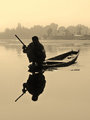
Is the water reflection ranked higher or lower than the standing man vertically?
lower

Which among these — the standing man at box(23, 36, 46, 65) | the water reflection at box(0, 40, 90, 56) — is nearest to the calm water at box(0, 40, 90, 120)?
the standing man at box(23, 36, 46, 65)

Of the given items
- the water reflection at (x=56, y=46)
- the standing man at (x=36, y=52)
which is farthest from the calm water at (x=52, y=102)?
the water reflection at (x=56, y=46)

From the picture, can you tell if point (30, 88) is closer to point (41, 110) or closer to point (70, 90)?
point (70, 90)

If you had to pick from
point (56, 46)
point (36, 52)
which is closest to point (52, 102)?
point (36, 52)

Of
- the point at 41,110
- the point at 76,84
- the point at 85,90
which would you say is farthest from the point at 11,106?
the point at 76,84

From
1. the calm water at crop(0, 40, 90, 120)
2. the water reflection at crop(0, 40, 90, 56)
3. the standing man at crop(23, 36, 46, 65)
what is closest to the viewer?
the calm water at crop(0, 40, 90, 120)

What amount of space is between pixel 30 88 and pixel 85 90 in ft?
4.40

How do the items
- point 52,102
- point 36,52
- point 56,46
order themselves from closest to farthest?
point 52,102, point 36,52, point 56,46

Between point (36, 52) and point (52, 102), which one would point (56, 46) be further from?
point (52, 102)

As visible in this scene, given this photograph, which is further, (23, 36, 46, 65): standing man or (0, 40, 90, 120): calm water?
(23, 36, 46, 65): standing man

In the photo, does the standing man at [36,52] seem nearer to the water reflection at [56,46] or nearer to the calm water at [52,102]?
the calm water at [52,102]

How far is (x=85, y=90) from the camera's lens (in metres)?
6.88

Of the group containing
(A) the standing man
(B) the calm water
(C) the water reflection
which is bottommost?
(C) the water reflection

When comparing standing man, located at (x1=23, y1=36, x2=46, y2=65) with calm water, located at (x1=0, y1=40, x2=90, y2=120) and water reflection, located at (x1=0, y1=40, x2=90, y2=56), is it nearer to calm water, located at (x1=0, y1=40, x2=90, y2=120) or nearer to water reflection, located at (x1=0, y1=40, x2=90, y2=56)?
calm water, located at (x1=0, y1=40, x2=90, y2=120)
